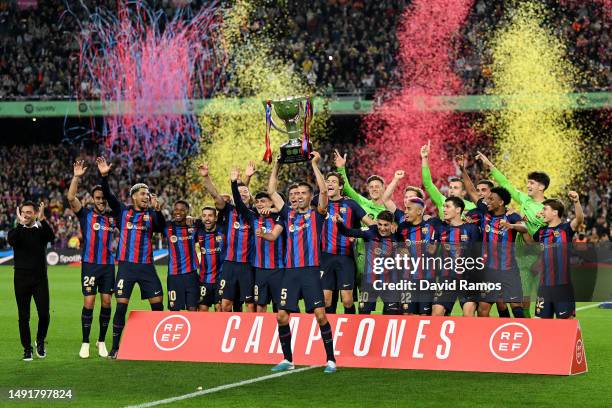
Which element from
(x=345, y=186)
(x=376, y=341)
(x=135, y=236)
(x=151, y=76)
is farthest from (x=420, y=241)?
(x=151, y=76)

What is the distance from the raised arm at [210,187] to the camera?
42.1 feet

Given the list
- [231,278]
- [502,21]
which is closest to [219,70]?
[502,21]

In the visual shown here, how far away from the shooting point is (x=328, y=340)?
11852mm

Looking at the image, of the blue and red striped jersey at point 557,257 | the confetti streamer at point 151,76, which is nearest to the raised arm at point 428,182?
the blue and red striped jersey at point 557,257

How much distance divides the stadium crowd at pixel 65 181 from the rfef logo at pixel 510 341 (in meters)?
23.3

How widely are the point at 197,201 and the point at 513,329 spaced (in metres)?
27.8

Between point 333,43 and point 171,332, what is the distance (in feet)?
94.6

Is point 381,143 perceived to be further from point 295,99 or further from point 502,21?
point 295,99

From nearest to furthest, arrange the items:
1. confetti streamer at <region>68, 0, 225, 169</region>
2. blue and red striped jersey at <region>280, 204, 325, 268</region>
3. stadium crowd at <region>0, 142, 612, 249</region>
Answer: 1. blue and red striped jersey at <region>280, 204, 325, 268</region>
2. stadium crowd at <region>0, 142, 612, 249</region>
3. confetti streamer at <region>68, 0, 225, 169</region>

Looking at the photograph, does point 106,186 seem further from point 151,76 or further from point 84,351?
point 151,76

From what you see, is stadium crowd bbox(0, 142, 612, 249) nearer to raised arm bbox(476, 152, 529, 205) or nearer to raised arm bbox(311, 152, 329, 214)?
raised arm bbox(476, 152, 529, 205)

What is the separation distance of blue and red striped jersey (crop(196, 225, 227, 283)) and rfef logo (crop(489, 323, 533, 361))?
3988 millimetres

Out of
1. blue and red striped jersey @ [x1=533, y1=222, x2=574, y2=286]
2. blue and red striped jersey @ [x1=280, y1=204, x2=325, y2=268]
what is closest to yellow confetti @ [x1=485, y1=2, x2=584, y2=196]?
blue and red striped jersey @ [x1=533, y1=222, x2=574, y2=286]

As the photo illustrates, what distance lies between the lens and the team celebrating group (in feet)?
39.6
